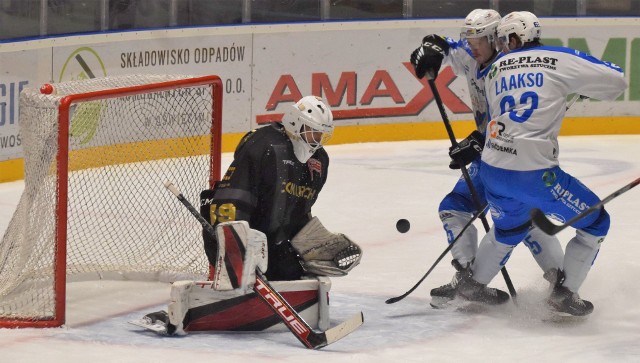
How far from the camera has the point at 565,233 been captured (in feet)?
21.9

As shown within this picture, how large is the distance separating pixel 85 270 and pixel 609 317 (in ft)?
6.66

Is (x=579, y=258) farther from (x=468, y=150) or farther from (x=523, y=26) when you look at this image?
(x=523, y=26)

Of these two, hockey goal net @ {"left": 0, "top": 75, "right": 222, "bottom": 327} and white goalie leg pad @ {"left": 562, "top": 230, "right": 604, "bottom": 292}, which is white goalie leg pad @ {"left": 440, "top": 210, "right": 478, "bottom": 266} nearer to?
white goalie leg pad @ {"left": 562, "top": 230, "right": 604, "bottom": 292}

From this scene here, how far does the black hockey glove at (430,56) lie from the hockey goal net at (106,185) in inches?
31.9

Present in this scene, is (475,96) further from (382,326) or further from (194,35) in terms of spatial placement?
(194,35)

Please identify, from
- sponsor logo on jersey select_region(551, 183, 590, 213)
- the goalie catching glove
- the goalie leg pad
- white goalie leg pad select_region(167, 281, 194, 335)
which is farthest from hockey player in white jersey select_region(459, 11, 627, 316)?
white goalie leg pad select_region(167, 281, 194, 335)

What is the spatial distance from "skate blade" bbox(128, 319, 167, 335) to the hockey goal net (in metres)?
0.26

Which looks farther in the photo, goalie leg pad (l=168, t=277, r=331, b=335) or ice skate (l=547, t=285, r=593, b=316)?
ice skate (l=547, t=285, r=593, b=316)

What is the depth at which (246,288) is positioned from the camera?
4301 mm

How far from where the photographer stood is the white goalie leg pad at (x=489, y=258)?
4855 mm

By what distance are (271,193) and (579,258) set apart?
1.16 m

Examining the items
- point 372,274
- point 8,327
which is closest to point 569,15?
point 372,274

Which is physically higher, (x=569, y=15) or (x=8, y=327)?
(x=569, y=15)

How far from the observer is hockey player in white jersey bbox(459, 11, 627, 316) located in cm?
462
